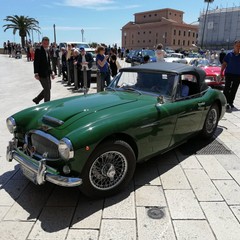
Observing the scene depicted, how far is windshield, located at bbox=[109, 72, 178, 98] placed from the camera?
14.3 ft

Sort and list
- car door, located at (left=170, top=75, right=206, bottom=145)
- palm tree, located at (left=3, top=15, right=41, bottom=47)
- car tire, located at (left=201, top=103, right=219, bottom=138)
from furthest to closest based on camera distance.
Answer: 1. palm tree, located at (left=3, top=15, right=41, bottom=47)
2. car tire, located at (left=201, top=103, right=219, bottom=138)
3. car door, located at (left=170, top=75, right=206, bottom=145)

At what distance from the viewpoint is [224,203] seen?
134 inches

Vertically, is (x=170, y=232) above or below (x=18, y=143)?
below

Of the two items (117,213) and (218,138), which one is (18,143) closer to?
(117,213)

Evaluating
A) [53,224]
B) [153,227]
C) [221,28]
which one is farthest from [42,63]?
[221,28]

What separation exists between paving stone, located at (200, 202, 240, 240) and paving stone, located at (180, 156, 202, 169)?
1.03 meters

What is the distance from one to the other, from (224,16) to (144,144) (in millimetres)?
83193

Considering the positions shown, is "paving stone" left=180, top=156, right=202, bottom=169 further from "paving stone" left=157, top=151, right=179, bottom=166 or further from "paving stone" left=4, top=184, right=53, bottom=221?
"paving stone" left=4, top=184, right=53, bottom=221

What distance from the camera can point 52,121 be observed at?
3418 millimetres

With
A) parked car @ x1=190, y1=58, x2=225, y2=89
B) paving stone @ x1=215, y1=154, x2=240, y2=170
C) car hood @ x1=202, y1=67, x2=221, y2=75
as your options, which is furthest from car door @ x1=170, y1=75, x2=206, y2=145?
car hood @ x1=202, y1=67, x2=221, y2=75

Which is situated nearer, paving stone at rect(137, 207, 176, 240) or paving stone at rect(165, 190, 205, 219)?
paving stone at rect(137, 207, 176, 240)

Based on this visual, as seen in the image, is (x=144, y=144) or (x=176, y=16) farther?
(x=176, y=16)

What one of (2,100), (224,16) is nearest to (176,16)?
(224,16)

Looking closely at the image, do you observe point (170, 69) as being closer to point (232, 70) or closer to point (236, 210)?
point (236, 210)
